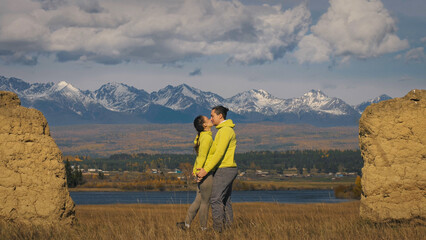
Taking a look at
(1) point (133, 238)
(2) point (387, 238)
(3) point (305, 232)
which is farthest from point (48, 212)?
(2) point (387, 238)

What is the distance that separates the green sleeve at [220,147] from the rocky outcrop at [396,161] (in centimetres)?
412

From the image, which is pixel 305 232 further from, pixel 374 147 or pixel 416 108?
pixel 416 108

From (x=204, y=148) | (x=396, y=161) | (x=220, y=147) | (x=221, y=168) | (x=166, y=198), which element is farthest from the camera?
(x=166, y=198)

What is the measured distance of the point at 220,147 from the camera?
437 inches

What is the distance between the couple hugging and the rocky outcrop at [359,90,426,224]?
3.73 meters

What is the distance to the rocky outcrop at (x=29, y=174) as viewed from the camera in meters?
12.2

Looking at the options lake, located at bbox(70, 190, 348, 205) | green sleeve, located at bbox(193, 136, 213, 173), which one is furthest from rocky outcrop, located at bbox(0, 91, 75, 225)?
lake, located at bbox(70, 190, 348, 205)

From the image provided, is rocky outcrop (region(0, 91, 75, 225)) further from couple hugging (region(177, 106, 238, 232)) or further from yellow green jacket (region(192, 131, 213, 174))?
yellow green jacket (region(192, 131, 213, 174))

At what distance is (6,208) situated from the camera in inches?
476

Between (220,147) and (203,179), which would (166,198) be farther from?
(220,147)

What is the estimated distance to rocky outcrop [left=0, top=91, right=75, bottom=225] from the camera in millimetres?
12180

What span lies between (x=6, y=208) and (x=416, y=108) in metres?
9.53

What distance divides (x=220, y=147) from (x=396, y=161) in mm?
4638

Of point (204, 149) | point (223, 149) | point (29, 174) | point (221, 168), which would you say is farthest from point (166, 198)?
point (223, 149)
